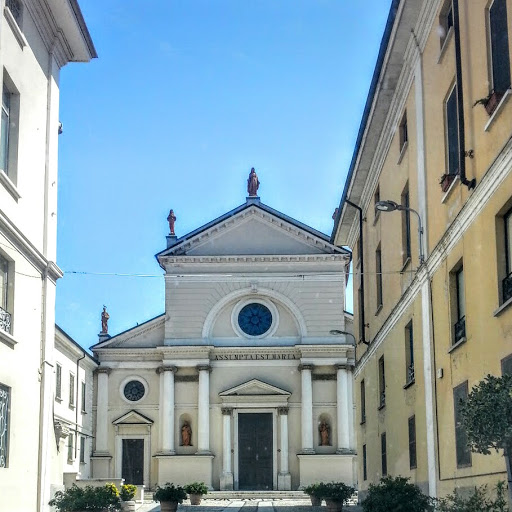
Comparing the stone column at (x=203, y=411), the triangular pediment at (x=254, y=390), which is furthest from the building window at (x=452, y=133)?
the stone column at (x=203, y=411)

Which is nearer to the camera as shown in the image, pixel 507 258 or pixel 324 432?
pixel 507 258

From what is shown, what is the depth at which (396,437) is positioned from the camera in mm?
20594

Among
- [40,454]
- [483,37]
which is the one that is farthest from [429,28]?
[40,454]

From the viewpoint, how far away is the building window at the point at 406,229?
62.7 feet

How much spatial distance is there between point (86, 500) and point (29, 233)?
521cm

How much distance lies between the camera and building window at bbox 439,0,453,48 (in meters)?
15.0

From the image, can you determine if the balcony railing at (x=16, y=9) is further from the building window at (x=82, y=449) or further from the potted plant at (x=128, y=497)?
the building window at (x=82, y=449)

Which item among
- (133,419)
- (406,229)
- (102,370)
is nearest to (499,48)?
(406,229)

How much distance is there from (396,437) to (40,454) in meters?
7.60

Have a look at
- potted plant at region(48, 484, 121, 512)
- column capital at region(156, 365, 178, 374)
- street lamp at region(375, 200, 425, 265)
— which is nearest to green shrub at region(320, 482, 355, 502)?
potted plant at region(48, 484, 121, 512)

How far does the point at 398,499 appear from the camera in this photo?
50.9 ft

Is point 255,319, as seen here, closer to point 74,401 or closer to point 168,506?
point 74,401

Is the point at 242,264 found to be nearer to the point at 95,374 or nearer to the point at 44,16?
the point at 95,374

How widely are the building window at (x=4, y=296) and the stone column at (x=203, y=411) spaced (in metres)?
32.5
